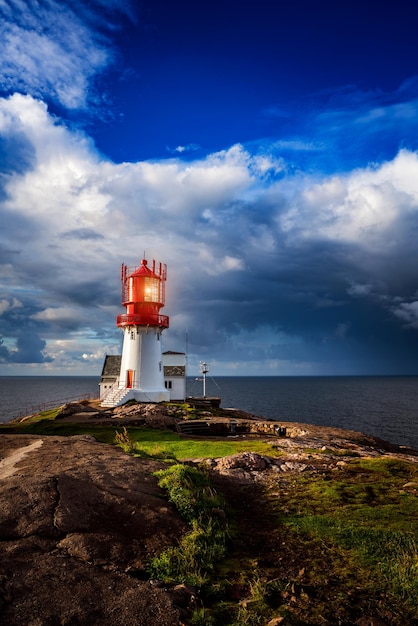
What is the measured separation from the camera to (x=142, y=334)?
4766 centimetres

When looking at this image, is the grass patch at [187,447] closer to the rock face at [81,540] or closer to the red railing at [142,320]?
the rock face at [81,540]

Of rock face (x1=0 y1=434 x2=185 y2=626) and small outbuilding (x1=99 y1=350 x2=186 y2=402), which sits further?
small outbuilding (x1=99 y1=350 x2=186 y2=402)

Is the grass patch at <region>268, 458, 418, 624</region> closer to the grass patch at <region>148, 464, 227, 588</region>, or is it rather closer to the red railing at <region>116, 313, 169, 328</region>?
the grass patch at <region>148, 464, 227, 588</region>

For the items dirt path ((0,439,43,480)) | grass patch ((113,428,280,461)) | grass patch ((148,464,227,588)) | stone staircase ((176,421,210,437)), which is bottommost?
stone staircase ((176,421,210,437))

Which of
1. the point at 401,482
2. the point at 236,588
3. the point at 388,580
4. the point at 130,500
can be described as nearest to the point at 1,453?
the point at 130,500

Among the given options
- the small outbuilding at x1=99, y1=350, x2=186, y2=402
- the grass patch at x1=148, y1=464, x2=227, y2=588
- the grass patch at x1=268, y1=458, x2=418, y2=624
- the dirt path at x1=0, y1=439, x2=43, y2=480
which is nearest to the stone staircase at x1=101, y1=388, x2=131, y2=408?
the small outbuilding at x1=99, y1=350, x2=186, y2=402

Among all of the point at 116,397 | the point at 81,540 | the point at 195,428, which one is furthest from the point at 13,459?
the point at 116,397

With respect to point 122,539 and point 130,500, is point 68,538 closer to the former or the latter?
point 122,539

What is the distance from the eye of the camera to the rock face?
22.0ft

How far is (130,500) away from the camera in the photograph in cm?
1142

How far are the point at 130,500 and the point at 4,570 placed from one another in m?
4.34

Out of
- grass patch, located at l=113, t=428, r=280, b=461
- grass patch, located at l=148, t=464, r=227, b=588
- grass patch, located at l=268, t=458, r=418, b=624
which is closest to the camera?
grass patch, located at l=268, t=458, r=418, b=624

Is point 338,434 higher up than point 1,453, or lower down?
lower down

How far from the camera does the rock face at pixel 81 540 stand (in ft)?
22.0
